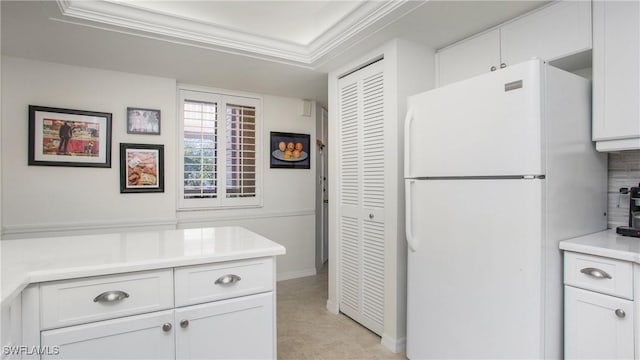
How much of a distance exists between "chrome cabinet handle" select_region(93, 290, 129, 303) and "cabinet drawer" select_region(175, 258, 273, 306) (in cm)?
20

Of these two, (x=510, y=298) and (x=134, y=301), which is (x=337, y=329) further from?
(x=134, y=301)

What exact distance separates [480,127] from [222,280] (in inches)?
57.2

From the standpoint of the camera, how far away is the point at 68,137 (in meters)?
2.93

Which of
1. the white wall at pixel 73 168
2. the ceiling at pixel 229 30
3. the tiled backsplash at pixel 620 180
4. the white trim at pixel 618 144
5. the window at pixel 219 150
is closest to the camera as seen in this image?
the white trim at pixel 618 144

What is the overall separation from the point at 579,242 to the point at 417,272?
0.84 m

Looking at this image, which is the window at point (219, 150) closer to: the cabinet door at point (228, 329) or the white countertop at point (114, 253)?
the white countertop at point (114, 253)

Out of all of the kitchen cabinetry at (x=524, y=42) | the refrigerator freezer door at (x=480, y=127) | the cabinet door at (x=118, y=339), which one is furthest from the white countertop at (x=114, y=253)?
the kitchen cabinetry at (x=524, y=42)

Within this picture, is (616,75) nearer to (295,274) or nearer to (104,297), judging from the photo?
(104,297)

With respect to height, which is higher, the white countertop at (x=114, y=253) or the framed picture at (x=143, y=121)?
the framed picture at (x=143, y=121)

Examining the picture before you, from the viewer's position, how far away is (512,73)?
1574mm

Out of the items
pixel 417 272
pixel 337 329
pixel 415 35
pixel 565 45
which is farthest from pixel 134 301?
pixel 565 45

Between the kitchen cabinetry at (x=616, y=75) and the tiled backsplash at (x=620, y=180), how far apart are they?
0.32 meters

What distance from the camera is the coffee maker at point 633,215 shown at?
1738mm

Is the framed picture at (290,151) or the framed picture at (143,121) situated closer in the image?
the framed picture at (143,121)
